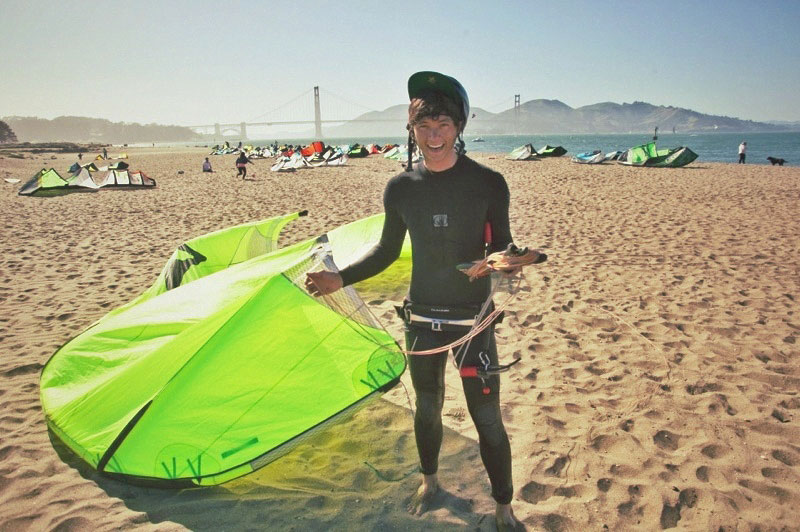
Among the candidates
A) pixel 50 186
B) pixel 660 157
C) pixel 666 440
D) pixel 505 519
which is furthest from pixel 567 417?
pixel 660 157

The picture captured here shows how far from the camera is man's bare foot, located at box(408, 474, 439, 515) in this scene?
2.35 meters

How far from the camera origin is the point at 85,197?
48.6 ft

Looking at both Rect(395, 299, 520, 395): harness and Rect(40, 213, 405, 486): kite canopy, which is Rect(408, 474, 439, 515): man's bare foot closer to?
Rect(40, 213, 405, 486): kite canopy

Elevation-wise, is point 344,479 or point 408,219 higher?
point 408,219

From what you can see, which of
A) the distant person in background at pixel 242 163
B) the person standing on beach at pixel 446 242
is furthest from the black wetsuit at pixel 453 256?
the distant person in background at pixel 242 163

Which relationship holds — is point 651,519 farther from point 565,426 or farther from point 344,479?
point 344,479

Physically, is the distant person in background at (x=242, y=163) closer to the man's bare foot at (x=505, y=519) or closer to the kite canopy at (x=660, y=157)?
the kite canopy at (x=660, y=157)

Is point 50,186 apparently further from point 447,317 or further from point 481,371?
point 481,371

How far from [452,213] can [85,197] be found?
637 inches

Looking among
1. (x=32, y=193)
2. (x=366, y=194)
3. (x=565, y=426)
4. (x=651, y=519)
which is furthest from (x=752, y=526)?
(x=32, y=193)

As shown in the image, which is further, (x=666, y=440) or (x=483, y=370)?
(x=666, y=440)

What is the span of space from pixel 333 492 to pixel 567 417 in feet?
5.02

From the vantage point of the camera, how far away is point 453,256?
6.58 feet

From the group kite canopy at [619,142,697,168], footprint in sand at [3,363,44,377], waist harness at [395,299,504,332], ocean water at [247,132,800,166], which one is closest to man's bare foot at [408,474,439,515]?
waist harness at [395,299,504,332]
